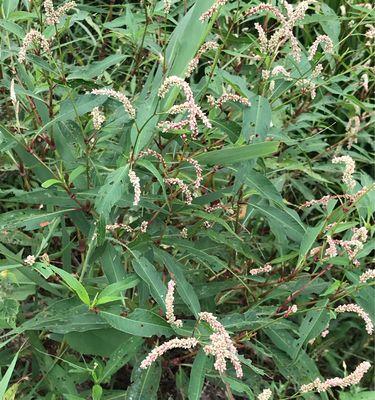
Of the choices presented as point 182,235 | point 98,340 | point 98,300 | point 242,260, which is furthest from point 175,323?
point 242,260

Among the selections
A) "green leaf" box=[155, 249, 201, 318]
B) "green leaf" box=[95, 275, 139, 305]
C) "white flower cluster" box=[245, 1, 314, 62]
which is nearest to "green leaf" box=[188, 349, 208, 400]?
"green leaf" box=[155, 249, 201, 318]

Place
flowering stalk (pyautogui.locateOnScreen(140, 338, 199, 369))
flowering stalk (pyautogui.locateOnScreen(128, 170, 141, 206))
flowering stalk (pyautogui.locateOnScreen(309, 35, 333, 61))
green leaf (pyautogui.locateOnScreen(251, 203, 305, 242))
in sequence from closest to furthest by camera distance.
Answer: flowering stalk (pyautogui.locateOnScreen(140, 338, 199, 369)) → flowering stalk (pyautogui.locateOnScreen(128, 170, 141, 206)) → flowering stalk (pyautogui.locateOnScreen(309, 35, 333, 61)) → green leaf (pyautogui.locateOnScreen(251, 203, 305, 242))

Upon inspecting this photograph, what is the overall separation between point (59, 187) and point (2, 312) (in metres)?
0.33

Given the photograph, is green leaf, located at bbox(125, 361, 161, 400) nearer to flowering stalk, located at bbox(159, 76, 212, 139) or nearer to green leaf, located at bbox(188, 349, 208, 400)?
green leaf, located at bbox(188, 349, 208, 400)

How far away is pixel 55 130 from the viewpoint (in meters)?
1.67

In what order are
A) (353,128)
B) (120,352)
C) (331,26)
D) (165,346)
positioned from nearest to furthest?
1. (165,346)
2. (120,352)
3. (331,26)
4. (353,128)

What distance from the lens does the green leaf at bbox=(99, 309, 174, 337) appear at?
143 cm

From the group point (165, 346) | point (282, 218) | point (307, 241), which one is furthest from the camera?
point (282, 218)

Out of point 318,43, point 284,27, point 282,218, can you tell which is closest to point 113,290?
point 282,218

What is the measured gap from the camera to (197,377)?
4.76 feet

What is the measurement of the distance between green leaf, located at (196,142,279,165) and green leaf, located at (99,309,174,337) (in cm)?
37

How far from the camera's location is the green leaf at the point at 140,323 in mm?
1429

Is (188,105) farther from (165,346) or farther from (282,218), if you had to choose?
(282,218)

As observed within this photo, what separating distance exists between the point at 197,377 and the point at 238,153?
501mm
